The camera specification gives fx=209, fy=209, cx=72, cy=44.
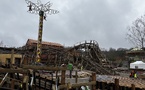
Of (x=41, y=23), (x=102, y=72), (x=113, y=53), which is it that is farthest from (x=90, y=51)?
(x=113, y=53)

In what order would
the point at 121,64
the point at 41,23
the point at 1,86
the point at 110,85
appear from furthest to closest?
the point at 121,64 < the point at 41,23 < the point at 110,85 < the point at 1,86

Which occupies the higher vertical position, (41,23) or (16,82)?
(41,23)

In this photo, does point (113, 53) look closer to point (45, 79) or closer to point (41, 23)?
point (41, 23)

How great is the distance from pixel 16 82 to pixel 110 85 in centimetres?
691

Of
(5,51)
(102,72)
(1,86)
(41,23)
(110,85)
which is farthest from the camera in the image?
(5,51)

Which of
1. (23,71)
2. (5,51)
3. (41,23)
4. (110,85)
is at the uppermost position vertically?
(41,23)

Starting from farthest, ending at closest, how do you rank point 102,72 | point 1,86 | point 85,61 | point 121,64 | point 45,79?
point 121,64 < point 85,61 < point 102,72 < point 45,79 < point 1,86

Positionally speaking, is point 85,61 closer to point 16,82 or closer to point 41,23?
point 41,23

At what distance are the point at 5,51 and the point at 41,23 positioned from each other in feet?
35.9

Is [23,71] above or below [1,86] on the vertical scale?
above

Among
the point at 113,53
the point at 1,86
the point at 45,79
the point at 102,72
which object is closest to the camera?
the point at 1,86

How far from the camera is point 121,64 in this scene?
159 feet

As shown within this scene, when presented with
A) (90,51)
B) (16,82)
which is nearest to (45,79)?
(16,82)

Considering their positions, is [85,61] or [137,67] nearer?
[85,61]
